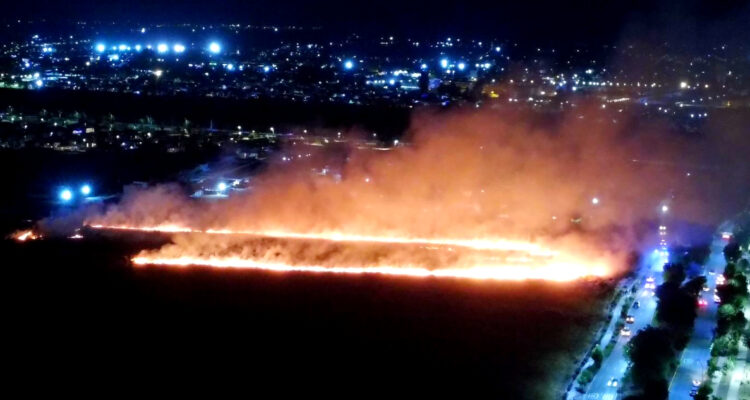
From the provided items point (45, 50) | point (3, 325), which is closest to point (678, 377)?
point (3, 325)

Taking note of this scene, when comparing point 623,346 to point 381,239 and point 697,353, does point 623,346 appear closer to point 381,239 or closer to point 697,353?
point 697,353

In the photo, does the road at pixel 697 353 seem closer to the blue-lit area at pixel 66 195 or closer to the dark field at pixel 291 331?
the dark field at pixel 291 331

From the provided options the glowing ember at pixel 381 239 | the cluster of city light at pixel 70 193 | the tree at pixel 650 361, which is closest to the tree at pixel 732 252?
the glowing ember at pixel 381 239

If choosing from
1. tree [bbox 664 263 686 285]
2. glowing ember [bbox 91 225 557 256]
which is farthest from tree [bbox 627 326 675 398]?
glowing ember [bbox 91 225 557 256]

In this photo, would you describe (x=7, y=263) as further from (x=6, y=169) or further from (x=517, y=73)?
(x=517, y=73)

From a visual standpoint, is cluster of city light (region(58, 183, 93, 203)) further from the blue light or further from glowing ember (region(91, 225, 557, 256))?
glowing ember (region(91, 225, 557, 256))

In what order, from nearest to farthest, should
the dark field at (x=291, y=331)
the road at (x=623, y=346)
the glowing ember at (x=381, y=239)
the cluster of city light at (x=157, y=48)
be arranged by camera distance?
the road at (x=623, y=346)
the dark field at (x=291, y=331)
the glowing ember at (x=381, y=239)
the cluster of city light at (x=157, y=48)
